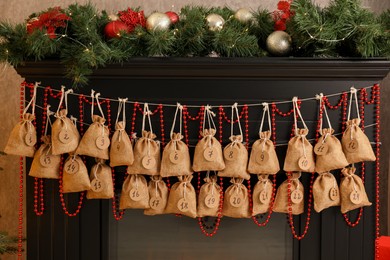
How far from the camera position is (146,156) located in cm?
214

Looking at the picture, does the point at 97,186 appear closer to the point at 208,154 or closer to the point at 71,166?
the point at 71,166

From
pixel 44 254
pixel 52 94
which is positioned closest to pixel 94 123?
pixel 52 94

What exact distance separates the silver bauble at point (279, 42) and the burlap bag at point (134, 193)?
640mm

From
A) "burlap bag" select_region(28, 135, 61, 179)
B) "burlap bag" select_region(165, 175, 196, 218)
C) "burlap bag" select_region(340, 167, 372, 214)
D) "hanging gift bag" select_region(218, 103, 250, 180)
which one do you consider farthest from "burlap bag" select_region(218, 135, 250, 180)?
"burlap bag" select_region(28, 135, 61, 179)

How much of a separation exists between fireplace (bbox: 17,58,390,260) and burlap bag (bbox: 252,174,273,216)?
3.2 inches

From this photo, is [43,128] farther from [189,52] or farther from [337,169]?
[337,169]

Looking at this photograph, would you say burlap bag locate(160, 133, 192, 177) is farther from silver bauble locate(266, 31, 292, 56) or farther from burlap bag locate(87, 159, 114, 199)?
silver bauble locate(266, 31, 292, 56)

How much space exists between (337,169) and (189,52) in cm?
65

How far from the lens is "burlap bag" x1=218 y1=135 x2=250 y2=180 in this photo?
212 centimetres

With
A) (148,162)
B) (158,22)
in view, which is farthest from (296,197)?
(158,22)

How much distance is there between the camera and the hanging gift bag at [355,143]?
82.4 inches

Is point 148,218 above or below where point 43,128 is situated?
below

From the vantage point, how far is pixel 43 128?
222cm

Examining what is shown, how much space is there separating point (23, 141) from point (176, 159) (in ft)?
1.74
